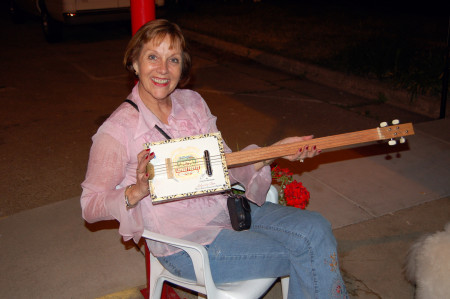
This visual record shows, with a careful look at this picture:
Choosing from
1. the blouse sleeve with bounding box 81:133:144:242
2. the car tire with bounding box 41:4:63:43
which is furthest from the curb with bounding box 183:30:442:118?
the blouse sleeve with bounding box 81:133:144:242

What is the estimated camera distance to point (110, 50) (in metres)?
10.3

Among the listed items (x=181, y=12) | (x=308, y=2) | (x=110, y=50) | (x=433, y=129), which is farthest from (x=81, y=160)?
(x=308, y=2)

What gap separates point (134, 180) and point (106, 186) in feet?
0.53

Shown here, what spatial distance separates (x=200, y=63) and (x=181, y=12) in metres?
5.90

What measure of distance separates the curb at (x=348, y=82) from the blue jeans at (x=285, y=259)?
4672mm

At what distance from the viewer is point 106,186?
2.17 meters

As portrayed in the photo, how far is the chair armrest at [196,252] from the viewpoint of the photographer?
2.10m

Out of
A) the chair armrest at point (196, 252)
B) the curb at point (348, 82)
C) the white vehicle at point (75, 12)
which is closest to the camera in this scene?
the chair armrest at point (196, 252)

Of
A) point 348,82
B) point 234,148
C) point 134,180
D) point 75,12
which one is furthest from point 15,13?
point 134,180

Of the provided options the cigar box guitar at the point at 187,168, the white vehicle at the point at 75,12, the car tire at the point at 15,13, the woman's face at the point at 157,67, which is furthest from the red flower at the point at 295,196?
the car tire at the point at 15,13

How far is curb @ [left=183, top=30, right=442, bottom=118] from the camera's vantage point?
636 cm

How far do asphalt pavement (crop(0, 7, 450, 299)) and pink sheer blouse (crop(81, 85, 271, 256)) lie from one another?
944 mm

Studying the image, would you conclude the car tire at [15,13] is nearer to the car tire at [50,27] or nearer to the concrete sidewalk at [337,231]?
the car tire at [50,27]

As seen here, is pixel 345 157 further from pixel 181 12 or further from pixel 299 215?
pixel 181 12
